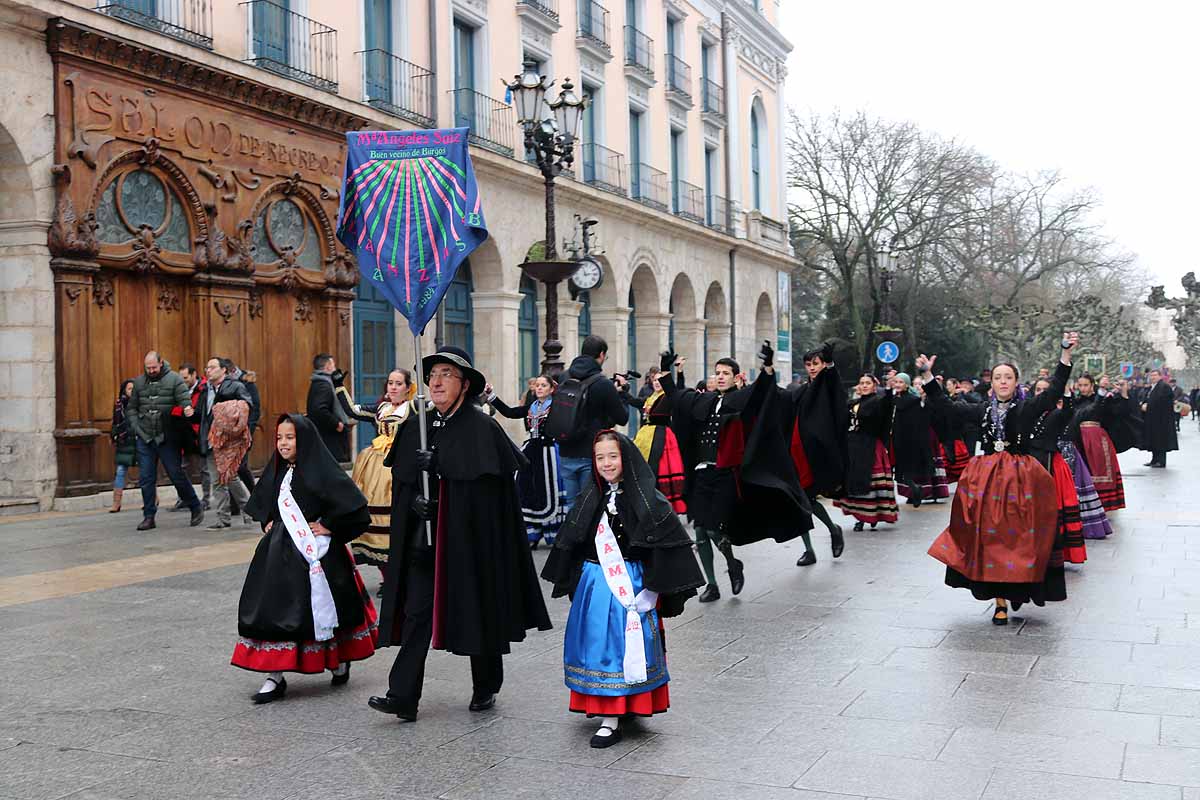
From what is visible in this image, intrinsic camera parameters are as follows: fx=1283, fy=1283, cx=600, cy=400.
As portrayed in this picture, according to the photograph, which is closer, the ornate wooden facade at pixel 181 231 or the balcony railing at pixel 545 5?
the ornate wooden facade at pixel 181 231

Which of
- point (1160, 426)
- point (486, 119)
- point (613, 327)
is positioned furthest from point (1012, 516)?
point (613, 327)

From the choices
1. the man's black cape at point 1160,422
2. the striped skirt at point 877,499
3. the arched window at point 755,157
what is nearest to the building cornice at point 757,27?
the arched window at point 755,157

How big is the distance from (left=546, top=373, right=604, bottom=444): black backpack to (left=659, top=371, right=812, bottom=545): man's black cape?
135 centimetres

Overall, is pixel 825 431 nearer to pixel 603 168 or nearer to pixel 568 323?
pixel 568 323

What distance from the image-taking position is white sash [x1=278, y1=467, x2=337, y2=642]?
610cm

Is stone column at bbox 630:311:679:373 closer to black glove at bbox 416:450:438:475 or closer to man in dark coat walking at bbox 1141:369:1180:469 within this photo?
man in dark coat walking at bbox 1141:369:1180:469

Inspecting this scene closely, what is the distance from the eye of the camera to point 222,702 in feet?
19.9

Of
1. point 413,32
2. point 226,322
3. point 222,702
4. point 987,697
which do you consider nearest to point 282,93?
point 226,322

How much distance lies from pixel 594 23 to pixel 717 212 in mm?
8401

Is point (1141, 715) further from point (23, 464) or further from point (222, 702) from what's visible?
point (23, 464)

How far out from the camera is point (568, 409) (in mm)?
10562

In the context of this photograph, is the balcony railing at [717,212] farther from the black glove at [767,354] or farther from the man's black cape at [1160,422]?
the black glove at [767,354]

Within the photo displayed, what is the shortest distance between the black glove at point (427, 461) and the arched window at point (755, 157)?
32.5 metres

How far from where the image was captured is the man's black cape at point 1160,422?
24.8m
